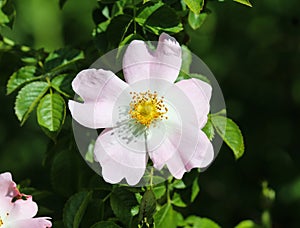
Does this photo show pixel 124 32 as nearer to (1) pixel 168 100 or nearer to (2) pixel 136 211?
(1) pixel 168 100

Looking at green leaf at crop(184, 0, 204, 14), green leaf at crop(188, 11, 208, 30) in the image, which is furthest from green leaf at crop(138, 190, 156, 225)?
green leaf at crop(188, 11, 208, 30)

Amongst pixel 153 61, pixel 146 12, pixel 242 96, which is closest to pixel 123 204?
pixel 153 61

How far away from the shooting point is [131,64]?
4.64ft

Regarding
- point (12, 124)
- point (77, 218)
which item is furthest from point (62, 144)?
point (12, 124)

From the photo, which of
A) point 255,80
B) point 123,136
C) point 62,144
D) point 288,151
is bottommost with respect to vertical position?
point 288,151

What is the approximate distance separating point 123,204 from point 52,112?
0.81ft

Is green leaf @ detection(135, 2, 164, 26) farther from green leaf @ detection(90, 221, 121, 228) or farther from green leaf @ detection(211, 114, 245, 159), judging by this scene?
green leaf @ detection(90, 221, 121, 228)

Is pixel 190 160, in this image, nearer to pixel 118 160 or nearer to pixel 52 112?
pixel 118 160

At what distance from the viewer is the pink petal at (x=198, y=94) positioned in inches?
54.9

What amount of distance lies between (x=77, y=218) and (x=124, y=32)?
1.32ft

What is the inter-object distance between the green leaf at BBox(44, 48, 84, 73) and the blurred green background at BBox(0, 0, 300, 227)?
1.08 m

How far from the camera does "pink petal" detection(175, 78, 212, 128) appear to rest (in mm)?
1394

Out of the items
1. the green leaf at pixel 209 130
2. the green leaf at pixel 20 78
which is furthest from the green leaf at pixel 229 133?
the green leaf at pixel 20 78

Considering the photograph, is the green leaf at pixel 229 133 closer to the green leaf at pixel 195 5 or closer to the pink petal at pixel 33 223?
the green leaf at pixel 195 5
